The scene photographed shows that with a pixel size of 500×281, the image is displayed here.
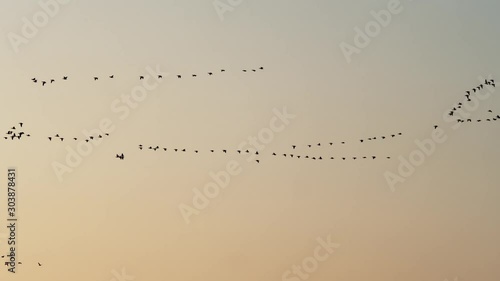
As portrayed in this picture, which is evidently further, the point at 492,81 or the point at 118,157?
the point at 492,81

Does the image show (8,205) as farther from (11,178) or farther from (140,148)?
(140,148)

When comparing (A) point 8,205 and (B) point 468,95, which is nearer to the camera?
(A) point 8,205

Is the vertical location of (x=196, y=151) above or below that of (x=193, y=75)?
below

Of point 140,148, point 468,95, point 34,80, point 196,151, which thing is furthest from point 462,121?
point 34,80

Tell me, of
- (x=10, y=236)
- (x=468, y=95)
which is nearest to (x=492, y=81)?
(x=468, y=95)

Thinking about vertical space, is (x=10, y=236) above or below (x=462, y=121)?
above

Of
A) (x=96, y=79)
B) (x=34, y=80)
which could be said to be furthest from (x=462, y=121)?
(x=34, y=80)

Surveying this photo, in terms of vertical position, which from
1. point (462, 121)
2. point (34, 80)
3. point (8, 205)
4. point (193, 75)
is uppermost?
point (34, 80)

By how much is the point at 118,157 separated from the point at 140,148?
21cm

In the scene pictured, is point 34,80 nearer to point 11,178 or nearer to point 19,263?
point 11,178

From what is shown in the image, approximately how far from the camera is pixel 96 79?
5.77 m

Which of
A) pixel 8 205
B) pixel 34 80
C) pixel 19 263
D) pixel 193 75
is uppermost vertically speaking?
pixel 34 80

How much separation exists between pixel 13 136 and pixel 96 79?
0.88m

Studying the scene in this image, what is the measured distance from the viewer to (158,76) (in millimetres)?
5867
